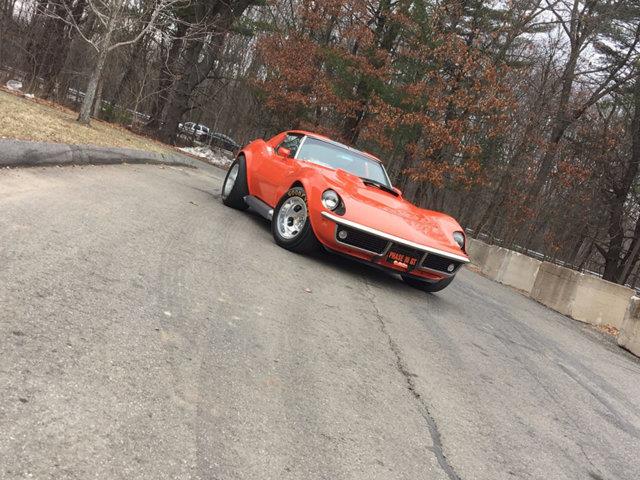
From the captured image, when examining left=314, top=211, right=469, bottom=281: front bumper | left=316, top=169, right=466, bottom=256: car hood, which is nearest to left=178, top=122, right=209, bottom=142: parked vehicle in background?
left=316, top=169, right=466, bottom=256: car hood

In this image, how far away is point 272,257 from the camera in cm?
617

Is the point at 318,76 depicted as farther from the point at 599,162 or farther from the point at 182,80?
the point at 599,162

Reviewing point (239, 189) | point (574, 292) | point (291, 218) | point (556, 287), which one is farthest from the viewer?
point (556, 287)

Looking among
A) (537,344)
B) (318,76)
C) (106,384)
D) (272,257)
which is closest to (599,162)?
(318,76)

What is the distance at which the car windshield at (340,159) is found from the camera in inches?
305

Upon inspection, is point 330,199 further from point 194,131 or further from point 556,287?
point 194,131

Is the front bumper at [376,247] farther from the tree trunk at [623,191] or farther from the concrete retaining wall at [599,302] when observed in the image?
the tree trunk at [623,191]

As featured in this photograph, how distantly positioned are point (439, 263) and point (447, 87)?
56.4 ft

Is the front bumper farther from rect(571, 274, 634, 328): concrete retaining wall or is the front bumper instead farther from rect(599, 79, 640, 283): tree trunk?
rect(599, 79, 640, 283): tree trunk

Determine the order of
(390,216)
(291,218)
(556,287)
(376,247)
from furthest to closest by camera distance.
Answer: (556,287) < (291,218) < (390,216) < (376,247)

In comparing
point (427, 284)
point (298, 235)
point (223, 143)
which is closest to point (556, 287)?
point (427, 284)

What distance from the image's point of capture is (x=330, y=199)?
246 inches

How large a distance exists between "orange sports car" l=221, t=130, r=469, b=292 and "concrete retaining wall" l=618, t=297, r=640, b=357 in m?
3.31

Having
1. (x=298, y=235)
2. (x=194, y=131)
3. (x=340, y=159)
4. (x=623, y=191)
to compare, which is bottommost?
(x=298, y=235)
